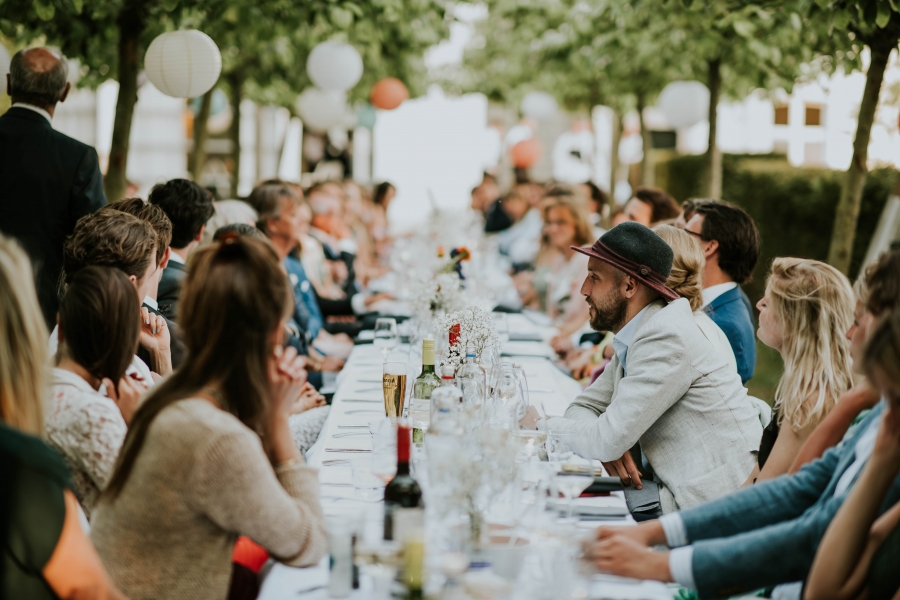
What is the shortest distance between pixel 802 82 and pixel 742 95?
84 cm

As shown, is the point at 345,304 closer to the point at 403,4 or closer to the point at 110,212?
the point at 403,4

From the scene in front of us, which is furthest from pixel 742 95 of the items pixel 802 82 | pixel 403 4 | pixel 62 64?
pixel 62 64

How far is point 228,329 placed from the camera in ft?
6.40

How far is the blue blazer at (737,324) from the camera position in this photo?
155 inches

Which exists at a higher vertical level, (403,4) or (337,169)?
(403,4)

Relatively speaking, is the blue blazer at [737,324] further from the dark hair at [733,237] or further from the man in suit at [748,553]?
the man in suit at [748,553]

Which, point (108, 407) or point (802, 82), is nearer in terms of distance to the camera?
point (108, 407)

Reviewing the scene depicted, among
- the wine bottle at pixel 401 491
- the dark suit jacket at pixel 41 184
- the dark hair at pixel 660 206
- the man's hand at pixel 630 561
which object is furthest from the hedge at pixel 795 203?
the wine bottle at pixel 401 491

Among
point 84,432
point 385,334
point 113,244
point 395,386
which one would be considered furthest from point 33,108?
point 84,432

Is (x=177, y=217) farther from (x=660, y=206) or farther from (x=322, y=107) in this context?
(x=322, y=107)

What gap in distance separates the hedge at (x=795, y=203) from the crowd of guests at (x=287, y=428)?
6.19 meters

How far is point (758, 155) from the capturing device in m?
13.1

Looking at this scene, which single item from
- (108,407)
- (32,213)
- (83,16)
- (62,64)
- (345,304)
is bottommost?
(345,304)

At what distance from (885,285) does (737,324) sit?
80.2 inches
